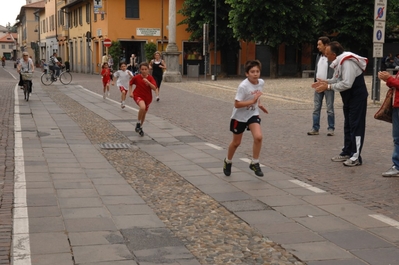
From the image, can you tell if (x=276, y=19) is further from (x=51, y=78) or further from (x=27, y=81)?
(x=27, y=81)

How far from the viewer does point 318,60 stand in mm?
11789

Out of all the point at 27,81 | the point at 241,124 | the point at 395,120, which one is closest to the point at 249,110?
the point at 241,124

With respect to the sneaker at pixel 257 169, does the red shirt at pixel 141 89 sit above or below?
above

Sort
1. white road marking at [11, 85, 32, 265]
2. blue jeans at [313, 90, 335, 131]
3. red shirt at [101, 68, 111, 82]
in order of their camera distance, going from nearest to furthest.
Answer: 1. white road marking at [11, 85, 32, 265]
2. blue jeans at [313, 90, 335, 131]
3. red shirt at [101, 68, 111, 82]

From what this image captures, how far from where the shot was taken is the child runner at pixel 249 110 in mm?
7609

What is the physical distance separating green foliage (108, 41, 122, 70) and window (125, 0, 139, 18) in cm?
262

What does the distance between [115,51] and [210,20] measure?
871 centimetres

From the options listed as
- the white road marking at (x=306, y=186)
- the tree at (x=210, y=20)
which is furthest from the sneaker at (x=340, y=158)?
the tree at (x=210, y=20)

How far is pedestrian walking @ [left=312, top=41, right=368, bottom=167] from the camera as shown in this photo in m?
8.48

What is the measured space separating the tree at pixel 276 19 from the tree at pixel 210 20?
3.66 meters

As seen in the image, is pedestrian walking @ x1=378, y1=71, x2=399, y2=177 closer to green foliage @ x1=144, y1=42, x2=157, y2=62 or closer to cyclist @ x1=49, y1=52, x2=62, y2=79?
cyclist @ x1=49, y1=52, x2=62, y2=79

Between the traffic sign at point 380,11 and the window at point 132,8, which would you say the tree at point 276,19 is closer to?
the window at point 132,8

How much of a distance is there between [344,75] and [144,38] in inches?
1536

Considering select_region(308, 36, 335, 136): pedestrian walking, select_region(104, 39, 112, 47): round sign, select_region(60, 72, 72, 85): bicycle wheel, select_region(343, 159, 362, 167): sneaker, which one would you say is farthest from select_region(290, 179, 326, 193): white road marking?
select_region(104, 39, 112, 47): round sign
